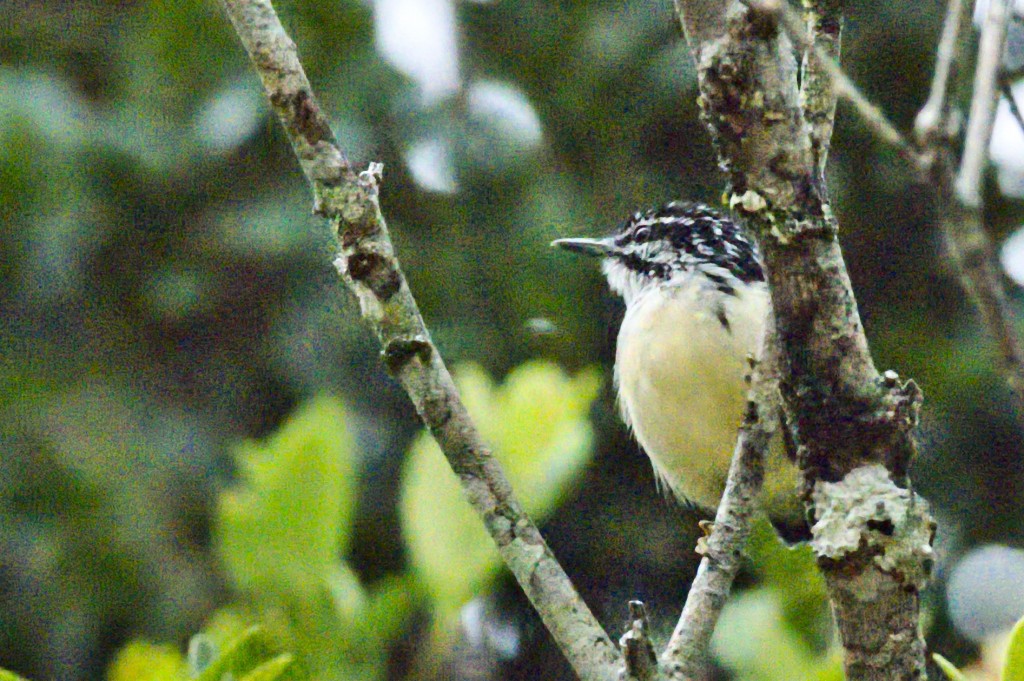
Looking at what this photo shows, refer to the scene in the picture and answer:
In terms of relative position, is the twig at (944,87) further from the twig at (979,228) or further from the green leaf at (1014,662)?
the green leaf at (1014,662)

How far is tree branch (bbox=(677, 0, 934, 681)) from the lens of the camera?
1873mm

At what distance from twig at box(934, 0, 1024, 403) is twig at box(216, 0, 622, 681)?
1063mm

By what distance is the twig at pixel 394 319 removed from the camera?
2.17m

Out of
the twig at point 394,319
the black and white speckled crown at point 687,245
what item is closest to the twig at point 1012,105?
the twig at point 394,319

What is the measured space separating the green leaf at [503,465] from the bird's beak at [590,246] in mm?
1363

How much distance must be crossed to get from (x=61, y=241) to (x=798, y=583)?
10.0 feet

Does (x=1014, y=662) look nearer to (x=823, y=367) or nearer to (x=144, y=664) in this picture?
(x=823, y=367)

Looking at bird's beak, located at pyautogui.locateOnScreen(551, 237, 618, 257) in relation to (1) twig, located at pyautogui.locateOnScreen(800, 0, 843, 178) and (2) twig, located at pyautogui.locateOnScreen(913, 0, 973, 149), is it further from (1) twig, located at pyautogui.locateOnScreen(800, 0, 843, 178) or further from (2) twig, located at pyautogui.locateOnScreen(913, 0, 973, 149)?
(2) twig, located at pyautogui.locateOnScreen(913, 0, 973, 149)

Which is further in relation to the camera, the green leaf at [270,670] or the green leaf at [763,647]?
the green leaf at [763,647]

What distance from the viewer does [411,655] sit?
11.2 ft

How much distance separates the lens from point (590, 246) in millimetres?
4594

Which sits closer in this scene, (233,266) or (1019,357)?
(1019,357)

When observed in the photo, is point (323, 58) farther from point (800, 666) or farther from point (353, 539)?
point (800, 666)

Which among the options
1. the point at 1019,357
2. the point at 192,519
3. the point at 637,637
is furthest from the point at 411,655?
the point at 1019,357
